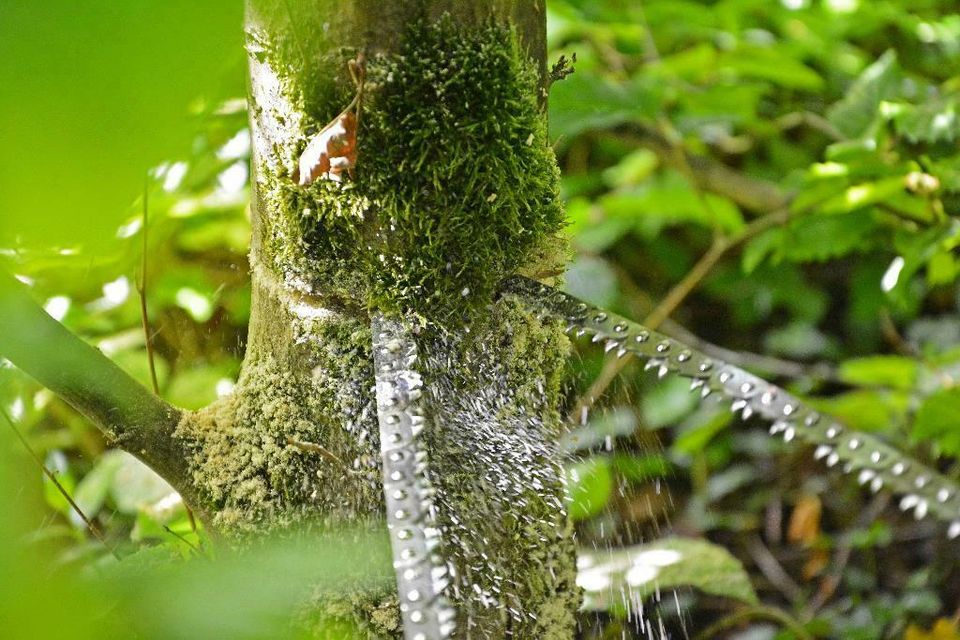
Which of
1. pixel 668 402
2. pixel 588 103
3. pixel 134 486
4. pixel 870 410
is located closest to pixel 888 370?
pixel 870 410

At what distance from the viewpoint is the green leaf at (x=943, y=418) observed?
129 centimetres

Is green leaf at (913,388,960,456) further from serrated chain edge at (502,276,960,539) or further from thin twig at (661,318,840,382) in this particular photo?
thin twig at (661,318,840,382)

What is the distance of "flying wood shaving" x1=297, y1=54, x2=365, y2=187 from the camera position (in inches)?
24.7

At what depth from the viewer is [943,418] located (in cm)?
130

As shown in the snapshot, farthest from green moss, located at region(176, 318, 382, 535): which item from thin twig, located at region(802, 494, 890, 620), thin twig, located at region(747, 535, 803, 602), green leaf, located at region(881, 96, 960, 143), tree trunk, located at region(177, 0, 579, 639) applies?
thin twig, located at region(747, 535, 803, 602)

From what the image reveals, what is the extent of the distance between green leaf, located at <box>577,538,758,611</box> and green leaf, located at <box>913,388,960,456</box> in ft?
1.16

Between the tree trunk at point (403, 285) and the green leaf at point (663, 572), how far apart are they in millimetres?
500

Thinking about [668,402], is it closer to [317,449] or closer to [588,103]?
[588,103]

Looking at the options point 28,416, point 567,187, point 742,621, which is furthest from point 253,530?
point 567,187

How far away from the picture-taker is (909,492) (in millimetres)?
768

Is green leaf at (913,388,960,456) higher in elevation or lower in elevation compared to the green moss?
higher

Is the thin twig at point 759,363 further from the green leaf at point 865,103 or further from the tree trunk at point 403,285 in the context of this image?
the tree trunk at point 403,285

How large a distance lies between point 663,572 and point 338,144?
0.86 meters

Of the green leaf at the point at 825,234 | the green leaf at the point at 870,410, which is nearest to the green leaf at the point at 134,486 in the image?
the green leaf at the point at 825,234
